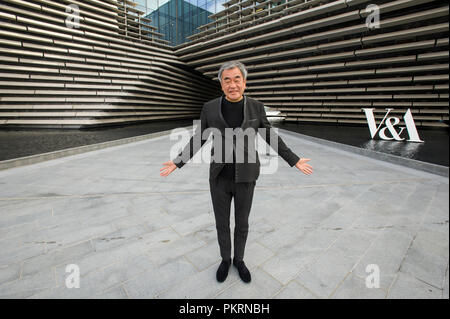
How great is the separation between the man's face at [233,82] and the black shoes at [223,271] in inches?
48.0

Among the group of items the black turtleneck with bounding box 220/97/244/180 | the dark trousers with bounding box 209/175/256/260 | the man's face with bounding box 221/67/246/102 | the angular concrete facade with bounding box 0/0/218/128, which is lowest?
the dark trousers with bounding box 209/175/256/260

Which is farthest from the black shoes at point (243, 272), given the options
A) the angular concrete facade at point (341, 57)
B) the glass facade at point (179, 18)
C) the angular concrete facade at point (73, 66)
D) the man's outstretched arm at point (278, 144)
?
the glass facade at point (179, 18)

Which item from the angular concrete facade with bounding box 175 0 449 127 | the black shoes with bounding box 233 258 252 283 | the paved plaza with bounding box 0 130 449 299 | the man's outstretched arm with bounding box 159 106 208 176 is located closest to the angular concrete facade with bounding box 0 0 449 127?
the angular concrete facade with bounding box 175 0 449 127

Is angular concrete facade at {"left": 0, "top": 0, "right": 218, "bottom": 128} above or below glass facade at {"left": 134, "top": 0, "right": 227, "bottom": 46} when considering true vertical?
below

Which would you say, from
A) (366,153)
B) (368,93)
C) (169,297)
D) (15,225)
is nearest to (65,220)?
(15,225)

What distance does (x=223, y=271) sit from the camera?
1.65 meters

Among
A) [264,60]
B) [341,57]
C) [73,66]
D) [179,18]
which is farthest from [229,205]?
[179,18]

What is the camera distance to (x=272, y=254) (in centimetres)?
193

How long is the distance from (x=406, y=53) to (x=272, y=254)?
453 inches

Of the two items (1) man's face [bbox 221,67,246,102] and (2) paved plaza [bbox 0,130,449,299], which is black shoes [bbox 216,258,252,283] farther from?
(1) man's face [bbox 221,67,246,102]

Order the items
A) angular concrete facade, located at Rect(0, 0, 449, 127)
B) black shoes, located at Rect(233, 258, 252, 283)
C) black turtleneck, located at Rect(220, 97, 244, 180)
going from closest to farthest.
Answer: black turtleneck, located at Rect(220, 97, 244, 180)
black shoes, located at Rect(233, 258, 252, 283)
angular concrete facade, located at Rect(0, 0, 449, 127)

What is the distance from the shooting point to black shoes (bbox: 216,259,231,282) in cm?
163

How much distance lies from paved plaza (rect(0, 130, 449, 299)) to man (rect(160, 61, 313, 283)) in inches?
14.9

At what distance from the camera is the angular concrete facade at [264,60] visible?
29.3 ft
